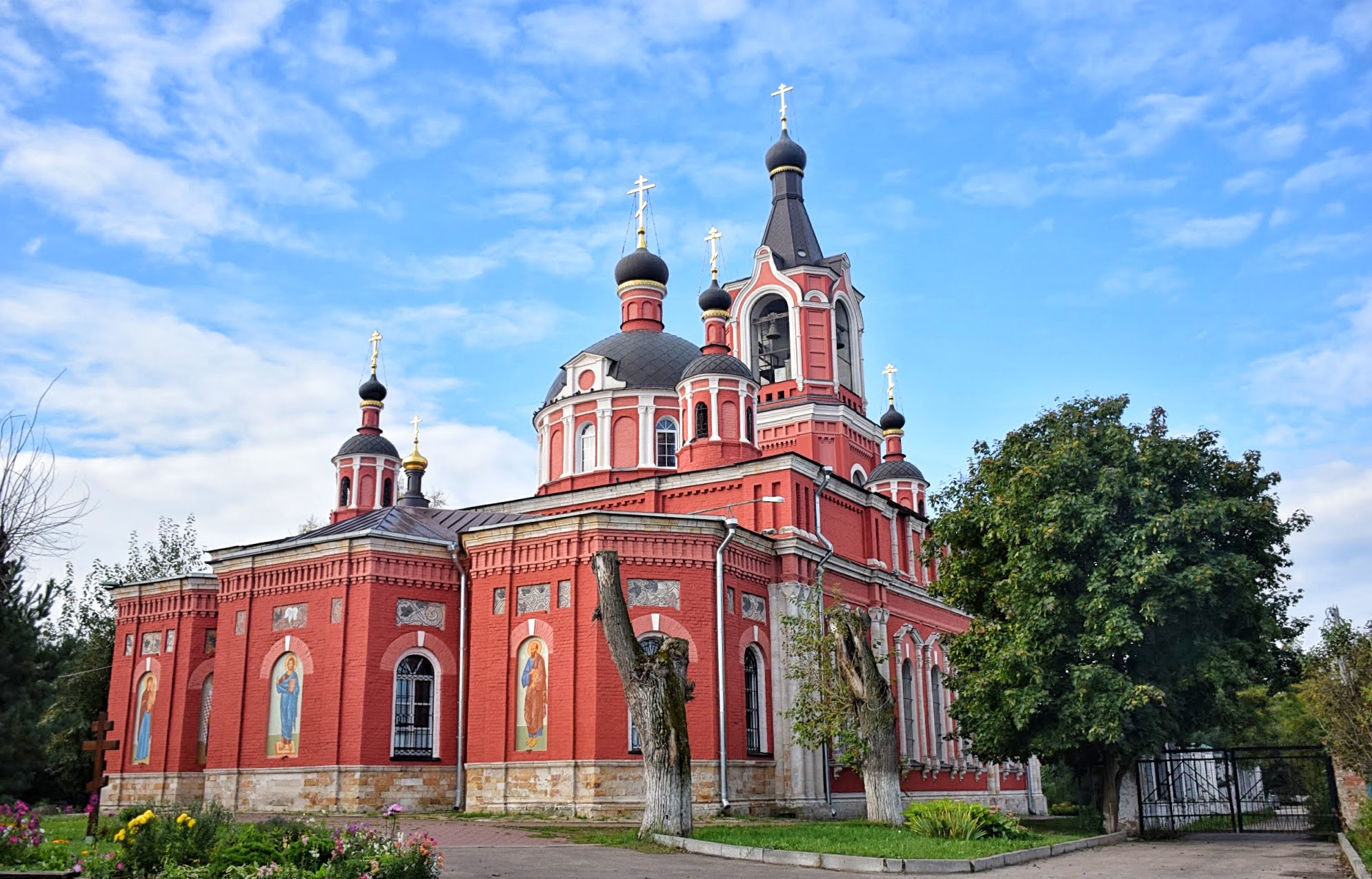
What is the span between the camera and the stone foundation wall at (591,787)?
21.1 metres

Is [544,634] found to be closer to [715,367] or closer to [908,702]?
[715,367]

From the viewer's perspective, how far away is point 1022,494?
2002 cm

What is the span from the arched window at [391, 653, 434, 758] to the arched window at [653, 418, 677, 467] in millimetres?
9232

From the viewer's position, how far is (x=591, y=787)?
2111 cm

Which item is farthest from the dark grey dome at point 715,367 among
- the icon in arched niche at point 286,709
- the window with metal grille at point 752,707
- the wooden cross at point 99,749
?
the wooden cross at point 99,749

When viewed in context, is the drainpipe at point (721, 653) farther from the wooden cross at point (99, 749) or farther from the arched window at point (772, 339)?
the arched window at point (772, 339)

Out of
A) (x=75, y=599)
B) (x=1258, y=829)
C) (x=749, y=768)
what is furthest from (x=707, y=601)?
(x=75, y=599)

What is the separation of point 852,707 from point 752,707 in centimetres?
483

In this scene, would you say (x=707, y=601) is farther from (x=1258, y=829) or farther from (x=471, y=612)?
(x=1258, y=829)

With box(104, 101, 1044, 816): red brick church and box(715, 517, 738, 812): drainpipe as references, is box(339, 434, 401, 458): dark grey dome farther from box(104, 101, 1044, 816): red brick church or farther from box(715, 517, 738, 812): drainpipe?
box(715, 517, 738, 812): drainpipe

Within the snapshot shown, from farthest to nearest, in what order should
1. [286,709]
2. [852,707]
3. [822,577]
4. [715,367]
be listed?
[715,367], [822,577], [286,709], [852,707]

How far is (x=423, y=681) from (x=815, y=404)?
1434cm

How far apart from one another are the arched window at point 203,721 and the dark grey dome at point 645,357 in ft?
37.8

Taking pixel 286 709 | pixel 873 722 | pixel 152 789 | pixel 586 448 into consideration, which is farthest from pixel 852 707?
pixel 152 789
